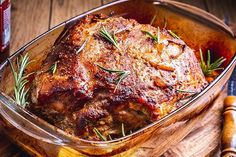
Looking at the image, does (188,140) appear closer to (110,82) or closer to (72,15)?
(110,82)

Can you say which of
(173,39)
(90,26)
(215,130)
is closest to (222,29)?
(173,39)

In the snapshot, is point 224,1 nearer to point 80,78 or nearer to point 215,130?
point 215,130

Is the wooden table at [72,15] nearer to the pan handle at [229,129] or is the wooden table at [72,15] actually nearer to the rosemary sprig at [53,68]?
the pan handle at [229,129]

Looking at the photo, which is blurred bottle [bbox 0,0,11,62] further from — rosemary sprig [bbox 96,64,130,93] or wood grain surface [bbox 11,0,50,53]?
rosemary sprig [bbox 96,64,130,93]

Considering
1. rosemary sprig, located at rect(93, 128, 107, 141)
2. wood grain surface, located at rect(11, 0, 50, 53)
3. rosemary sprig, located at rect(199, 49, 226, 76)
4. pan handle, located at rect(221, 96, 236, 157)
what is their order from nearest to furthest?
rosemary sprig, located at rect(93, 128, 107, 141) < pan handle, located at rect(221, 96, 236, 157) < rosemary sprig, located at rect(199, 49, 226, 76) < wood grain surface, located at rect(11, 0, 50, 53)

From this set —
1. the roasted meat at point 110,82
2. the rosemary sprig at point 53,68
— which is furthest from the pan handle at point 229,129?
the rosemary sprig at point 53,68

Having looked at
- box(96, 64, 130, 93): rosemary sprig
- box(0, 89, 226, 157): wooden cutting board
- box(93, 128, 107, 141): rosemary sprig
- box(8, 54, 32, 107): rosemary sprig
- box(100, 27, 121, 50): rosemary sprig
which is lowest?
box(0, 89, 226, 157): wooden cutting board

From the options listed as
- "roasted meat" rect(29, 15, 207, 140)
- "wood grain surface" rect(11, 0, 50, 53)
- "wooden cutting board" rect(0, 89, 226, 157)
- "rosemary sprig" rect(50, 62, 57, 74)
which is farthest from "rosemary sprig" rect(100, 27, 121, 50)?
"wood grain surface" rect(11, 0, 50, 53)
